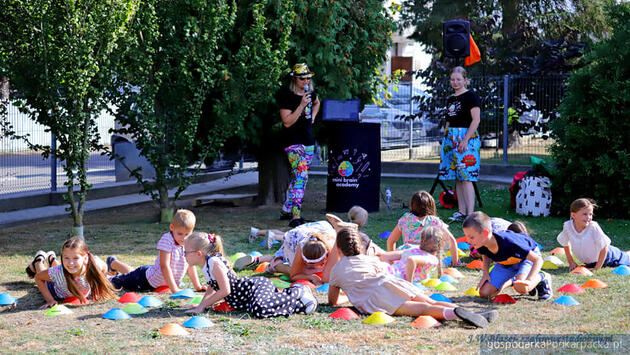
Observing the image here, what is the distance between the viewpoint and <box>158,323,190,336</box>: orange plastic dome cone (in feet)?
15.5

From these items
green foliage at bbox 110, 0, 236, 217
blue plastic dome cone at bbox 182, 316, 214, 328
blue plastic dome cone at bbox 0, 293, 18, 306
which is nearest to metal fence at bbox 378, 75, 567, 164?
green foliage at bbox 110, 0, 236, 217

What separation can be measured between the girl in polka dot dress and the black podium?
526 cm

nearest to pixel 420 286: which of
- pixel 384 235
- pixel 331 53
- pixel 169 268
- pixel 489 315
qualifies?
pixel 489 315

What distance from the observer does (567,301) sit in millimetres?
5512

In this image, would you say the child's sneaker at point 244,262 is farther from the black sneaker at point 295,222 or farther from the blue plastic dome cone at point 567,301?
the blue plastic dome cone at point 567,301

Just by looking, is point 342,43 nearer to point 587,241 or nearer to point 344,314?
point 587,241

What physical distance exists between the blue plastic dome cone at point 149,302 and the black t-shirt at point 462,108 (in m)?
5.49

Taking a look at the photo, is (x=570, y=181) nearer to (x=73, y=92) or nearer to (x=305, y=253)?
(x=305, y=253)

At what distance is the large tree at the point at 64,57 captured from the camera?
765 centimetres

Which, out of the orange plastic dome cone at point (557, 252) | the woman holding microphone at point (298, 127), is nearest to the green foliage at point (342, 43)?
the woman holding microphone at point (298, 127)

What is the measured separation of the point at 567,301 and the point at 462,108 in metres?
4.66

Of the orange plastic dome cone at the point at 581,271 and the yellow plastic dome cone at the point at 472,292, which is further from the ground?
the orange plastic dome cone at the point at 581,271

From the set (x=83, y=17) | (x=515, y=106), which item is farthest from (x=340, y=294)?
(x=515, y=106)

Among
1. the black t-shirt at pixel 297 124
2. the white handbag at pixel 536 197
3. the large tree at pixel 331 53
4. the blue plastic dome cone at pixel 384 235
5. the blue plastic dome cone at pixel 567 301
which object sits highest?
the large tree at pixel 331 53
